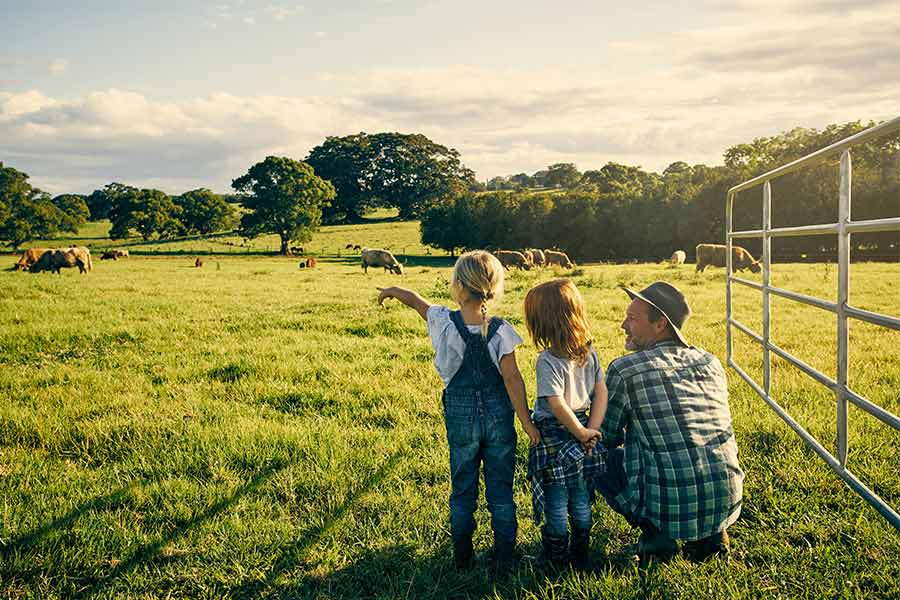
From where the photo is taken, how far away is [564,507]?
10.4 ft

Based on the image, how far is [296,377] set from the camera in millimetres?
7129

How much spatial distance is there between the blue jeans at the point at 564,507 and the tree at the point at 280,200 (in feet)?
183

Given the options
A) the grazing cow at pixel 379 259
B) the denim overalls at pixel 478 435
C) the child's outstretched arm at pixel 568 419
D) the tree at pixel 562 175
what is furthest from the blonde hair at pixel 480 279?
the tree at pixel 562 175

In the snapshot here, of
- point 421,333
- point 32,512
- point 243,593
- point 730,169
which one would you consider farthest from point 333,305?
point 730,169

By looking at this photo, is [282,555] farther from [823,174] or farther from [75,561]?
[823,174]

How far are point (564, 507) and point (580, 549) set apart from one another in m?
0.26

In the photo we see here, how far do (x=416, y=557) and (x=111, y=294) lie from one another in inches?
641

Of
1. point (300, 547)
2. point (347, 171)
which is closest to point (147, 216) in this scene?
point (347, 171)

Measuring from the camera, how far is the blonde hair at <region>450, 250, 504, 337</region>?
3211 mm

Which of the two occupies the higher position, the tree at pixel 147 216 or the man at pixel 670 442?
the tree at pixel 147 216

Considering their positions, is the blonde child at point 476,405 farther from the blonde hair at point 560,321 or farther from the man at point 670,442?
the man at point 670,442

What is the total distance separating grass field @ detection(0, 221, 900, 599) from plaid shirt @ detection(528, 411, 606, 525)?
424 mm

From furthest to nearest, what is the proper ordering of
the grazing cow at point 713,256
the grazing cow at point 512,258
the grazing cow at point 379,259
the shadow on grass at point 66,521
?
the grazing cow at point 512,258, the grazing cow at point 379,259, the grazing cow at point 713,256, the shadow on grass at point 66,521

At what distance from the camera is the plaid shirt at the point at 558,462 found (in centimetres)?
319
